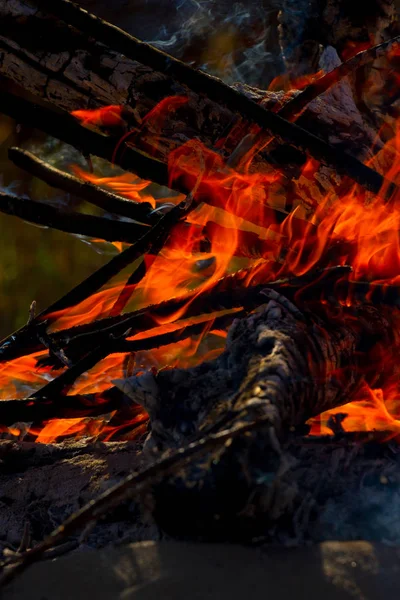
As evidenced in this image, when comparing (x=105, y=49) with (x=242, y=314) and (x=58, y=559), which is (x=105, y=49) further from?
(x=58, y=559)

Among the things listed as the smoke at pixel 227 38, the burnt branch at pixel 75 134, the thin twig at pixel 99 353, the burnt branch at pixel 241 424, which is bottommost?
the thin twig at pixel 99 353

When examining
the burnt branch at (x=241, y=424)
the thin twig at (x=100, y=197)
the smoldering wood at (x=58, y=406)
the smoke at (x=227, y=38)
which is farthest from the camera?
the smoke at (x=227, y=38)

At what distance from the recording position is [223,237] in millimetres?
2906

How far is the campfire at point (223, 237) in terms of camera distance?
193 centimetres

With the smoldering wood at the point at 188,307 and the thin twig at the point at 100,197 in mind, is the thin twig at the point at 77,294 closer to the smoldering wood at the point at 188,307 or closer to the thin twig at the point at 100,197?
the smoldering wood at the point at 188,307

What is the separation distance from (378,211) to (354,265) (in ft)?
0.95

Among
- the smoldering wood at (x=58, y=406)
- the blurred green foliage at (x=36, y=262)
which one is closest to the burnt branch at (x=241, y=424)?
the smoldering wood at (x=58, y=406)

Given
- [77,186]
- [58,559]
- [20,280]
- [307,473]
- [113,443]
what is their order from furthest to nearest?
[20,280] → [77,186] → [113,443] → [307,473] → [58,559]

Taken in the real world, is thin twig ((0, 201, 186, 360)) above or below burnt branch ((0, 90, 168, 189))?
below

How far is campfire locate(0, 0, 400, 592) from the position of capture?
193cm

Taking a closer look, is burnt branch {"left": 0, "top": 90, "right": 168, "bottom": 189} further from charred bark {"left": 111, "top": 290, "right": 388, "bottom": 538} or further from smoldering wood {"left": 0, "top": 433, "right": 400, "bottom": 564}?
smoldering wood {"left": 0, "top": 433, "right": 400, "bottom": 564}

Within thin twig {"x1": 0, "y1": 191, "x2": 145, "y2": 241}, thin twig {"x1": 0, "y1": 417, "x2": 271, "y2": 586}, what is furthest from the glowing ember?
thin twig {"x1": 0, "y1": 417, "x2": 271, "y2": 586}

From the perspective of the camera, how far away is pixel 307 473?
173cm

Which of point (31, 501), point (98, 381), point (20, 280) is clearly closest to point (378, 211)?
point (31, 501)
